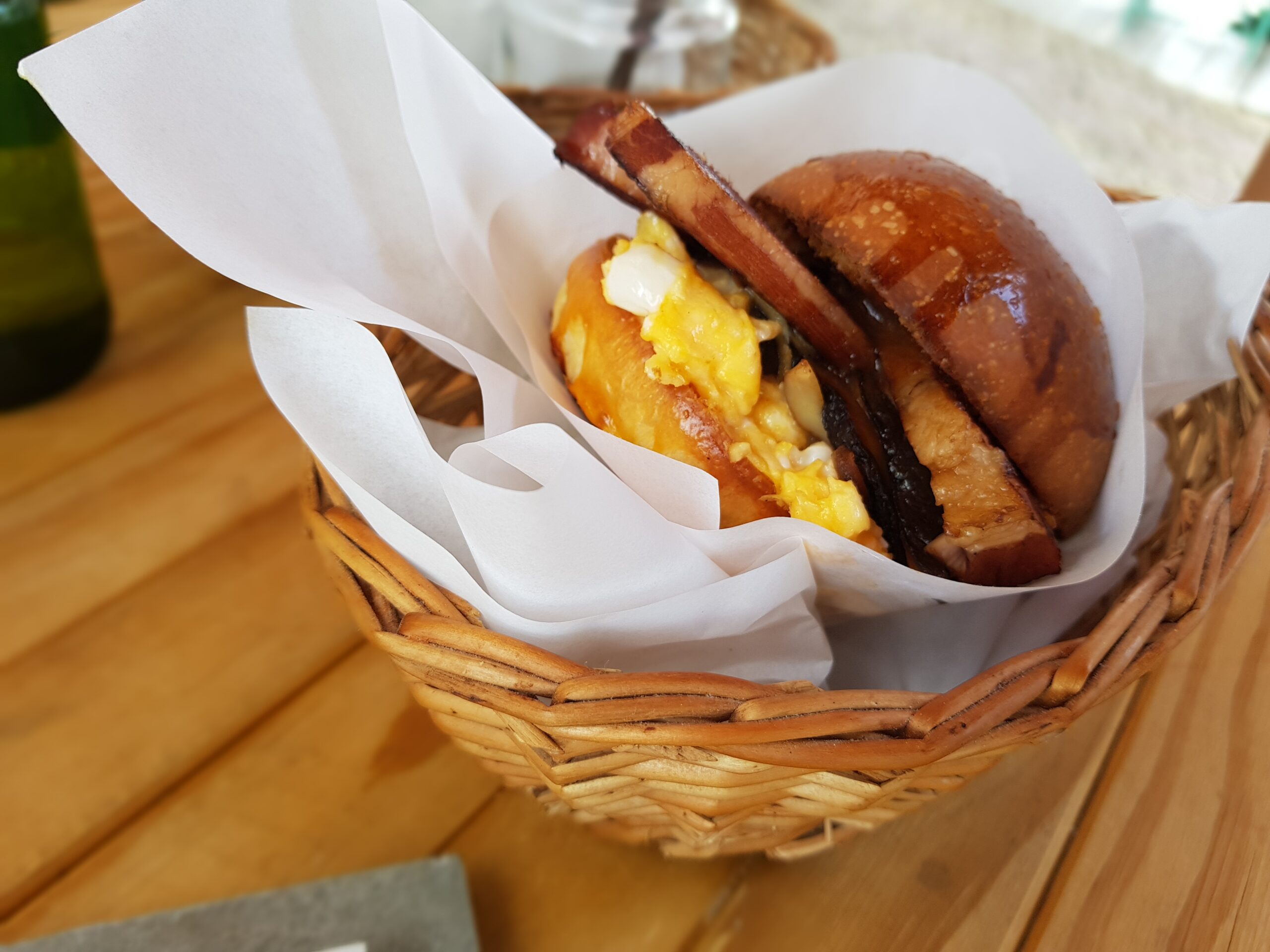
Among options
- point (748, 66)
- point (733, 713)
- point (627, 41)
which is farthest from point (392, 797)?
point (748, 66)

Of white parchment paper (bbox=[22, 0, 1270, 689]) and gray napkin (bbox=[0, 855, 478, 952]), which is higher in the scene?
white parchment paper (bbox=[22, 0, 1270, 689])

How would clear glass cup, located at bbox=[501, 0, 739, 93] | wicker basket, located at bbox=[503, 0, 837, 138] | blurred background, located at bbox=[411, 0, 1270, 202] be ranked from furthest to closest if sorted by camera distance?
blurred background, located at bbox=[411, 0, 1270, 202], clear glass cup, located at bbox=[501, 0, 739, 93], wicker basket, located at bbox=[503, 0, 837, 138]

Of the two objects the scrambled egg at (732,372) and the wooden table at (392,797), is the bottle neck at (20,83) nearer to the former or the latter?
the wooden table at (392,797)

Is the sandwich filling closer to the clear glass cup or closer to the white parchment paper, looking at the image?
the white parchment paper

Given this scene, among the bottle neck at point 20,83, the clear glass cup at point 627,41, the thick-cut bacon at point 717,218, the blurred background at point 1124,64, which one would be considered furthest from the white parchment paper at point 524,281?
the blurred background at point 1124,64

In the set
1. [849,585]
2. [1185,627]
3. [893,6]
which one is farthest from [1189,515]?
[893,6]

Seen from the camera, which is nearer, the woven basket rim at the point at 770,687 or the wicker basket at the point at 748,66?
the woven basket rim at the point at 770,687

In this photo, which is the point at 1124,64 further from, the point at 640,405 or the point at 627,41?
the point at 640,405

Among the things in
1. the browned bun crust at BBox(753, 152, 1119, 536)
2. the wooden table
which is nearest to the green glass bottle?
the wooden table
